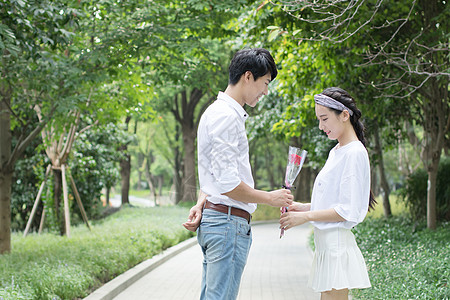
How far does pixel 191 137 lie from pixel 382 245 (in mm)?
19623

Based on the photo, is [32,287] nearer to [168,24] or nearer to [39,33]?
[39,33]

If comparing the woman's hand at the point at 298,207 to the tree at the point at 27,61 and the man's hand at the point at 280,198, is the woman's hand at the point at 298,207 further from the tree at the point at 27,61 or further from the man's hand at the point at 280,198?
the tree at the point at 27,61

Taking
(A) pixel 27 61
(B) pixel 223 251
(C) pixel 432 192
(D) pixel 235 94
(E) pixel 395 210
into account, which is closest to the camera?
(B) pixel 223 251

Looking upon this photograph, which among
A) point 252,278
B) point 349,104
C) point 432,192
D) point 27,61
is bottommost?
point 252,278

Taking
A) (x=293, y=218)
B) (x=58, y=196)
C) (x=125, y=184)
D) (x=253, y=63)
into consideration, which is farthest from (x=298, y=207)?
(x=125, y=184)

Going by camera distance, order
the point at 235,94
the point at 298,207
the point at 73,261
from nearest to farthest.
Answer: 1. the point at 235,94
2. the point at 298,207
3. the point at 73,261

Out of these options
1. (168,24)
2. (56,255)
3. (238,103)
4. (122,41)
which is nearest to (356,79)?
(168,24)

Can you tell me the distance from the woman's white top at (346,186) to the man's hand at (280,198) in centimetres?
29

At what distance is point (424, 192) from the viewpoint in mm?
13461

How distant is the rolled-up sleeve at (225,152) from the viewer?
274cm

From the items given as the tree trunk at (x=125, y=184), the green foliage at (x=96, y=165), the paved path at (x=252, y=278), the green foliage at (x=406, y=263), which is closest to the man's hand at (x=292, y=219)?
the green foliage at (x=406, y=263)

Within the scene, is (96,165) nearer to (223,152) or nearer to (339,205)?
(339,205)

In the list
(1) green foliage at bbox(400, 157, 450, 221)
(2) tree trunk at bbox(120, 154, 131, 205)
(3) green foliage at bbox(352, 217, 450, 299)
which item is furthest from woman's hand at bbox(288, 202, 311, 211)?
(2) tree trunk at bbox(120, 154, 131, 205)

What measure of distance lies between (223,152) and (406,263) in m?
5.37
